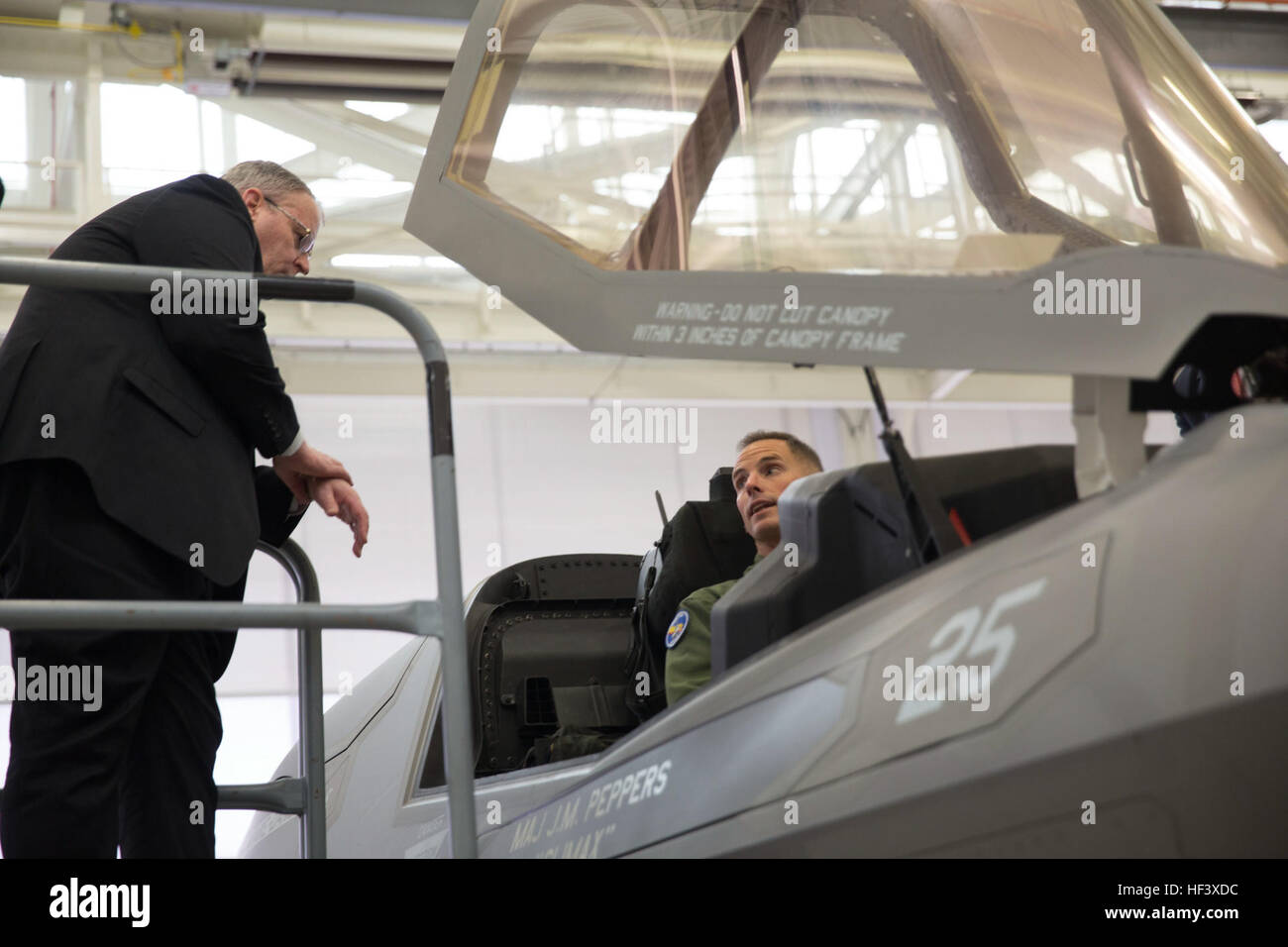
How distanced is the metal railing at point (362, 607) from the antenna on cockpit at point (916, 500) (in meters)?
0.62

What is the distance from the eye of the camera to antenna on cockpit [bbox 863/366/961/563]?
1.56 m

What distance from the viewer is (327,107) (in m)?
8.38

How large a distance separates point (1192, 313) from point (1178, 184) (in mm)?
436

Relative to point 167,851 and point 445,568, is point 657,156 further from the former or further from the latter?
point 167,851

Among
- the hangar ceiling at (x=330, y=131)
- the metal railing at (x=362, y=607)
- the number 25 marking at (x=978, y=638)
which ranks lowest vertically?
the number 25 marking at (x=978, y=638)

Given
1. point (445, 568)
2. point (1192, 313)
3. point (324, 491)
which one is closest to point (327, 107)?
point (324, 491)

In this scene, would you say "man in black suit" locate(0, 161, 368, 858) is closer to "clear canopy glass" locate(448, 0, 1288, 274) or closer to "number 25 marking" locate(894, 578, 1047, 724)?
"clear canopy glass" locate(448, 0, 1288, 274)

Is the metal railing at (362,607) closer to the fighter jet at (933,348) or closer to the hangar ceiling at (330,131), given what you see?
the fighter jet at (933,348)

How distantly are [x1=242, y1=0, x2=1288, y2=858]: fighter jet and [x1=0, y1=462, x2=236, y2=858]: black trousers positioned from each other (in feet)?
1.66

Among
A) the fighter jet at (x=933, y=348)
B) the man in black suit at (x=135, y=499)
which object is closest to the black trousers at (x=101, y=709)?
the man in black suit at (x=135, y=499)

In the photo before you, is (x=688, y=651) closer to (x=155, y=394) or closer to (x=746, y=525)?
(x=746, y=525)

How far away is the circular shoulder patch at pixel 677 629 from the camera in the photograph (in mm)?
2613

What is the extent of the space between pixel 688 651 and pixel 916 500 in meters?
1.03

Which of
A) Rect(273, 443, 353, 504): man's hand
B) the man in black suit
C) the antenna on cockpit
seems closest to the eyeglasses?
the man in black suit
